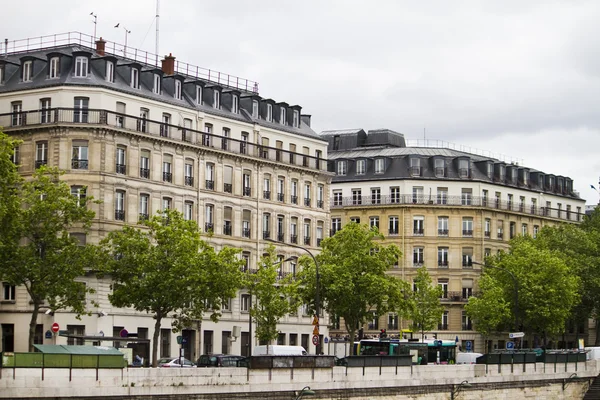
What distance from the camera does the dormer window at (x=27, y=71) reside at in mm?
82375

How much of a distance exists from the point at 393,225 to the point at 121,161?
42.2 metres

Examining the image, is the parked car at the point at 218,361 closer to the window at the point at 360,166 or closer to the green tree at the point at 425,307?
the green tree at the point at 425,307

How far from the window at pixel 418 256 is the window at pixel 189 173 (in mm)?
36207

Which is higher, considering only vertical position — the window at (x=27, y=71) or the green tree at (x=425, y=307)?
the window at (x=27, y=71)

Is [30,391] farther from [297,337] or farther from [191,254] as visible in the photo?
[297,337]

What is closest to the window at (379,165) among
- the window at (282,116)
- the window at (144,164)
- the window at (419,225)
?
the window at (419,225)

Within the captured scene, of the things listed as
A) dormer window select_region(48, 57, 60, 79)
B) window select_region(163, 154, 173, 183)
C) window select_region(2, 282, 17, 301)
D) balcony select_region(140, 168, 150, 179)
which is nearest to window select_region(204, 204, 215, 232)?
window select_region(163, 154, 173, 183)

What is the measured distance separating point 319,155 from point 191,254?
3180cm

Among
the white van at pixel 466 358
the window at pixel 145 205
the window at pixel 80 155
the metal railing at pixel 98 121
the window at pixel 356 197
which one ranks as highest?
the metal railing at pixel 98 121

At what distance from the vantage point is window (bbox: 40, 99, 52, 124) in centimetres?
7988

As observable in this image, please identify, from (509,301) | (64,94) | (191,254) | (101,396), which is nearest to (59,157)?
(64,94)

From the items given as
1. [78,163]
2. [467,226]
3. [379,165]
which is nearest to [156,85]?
[78,163]

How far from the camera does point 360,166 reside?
121375mm

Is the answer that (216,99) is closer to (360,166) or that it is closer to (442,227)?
(360,166)
